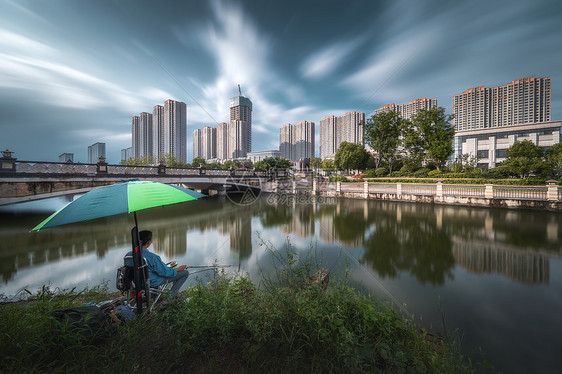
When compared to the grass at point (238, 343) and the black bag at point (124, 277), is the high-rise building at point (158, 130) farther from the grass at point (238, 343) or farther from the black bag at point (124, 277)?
Result: the grass at point (238, 343)

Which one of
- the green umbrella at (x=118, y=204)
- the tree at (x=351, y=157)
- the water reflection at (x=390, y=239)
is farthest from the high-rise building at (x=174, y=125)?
the green umbrella at (x=118, y=204)

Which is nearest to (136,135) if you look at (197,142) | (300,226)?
(197,142)

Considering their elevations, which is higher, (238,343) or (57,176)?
(57,176)

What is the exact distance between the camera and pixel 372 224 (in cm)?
1044

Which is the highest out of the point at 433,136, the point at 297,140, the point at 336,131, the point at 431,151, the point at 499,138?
the point at 297,140

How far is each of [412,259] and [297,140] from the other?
9638 cm

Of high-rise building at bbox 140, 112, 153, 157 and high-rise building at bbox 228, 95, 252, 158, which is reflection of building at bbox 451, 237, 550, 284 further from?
high-rise building at bbox 140, 112, 153, 157

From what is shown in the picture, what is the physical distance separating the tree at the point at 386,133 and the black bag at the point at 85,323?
29.9 meters

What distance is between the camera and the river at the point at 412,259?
342 centimetres

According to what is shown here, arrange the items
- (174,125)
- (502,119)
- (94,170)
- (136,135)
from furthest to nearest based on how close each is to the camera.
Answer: (502,119)
(136,135)
(174,125)
(94,170)

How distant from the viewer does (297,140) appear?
3907 inches

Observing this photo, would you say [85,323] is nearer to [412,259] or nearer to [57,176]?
[412,259]

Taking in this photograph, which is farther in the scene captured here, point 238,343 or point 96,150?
point 96,150

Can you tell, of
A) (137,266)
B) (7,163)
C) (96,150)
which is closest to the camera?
(137,266)
